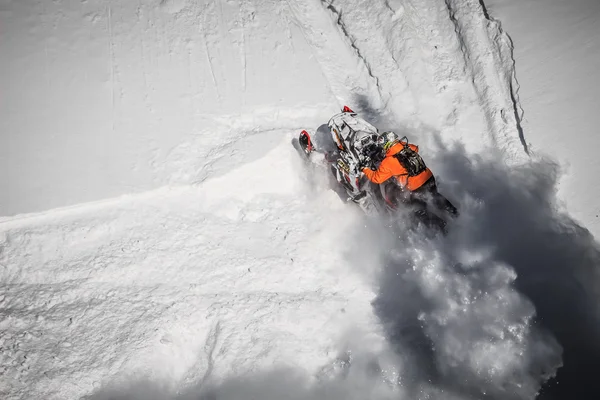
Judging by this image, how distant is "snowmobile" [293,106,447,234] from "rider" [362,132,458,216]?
2.8 inches

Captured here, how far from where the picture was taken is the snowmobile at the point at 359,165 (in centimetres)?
676

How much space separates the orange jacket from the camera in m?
6.59

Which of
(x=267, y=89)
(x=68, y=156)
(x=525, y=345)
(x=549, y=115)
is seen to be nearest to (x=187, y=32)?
(x=267, y=89)

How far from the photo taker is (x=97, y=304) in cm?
639

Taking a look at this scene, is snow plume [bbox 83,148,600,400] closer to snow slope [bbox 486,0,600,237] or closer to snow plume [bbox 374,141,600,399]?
snow plume [bbox 374,141,600,399]

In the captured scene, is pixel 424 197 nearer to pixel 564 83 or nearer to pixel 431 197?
pixel 431 197

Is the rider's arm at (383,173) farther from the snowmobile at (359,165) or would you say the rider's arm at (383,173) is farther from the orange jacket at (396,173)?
the snowmobile at (359,165)

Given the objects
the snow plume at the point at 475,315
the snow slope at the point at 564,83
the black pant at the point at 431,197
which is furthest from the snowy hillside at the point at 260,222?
the black pant at the point at 431,197

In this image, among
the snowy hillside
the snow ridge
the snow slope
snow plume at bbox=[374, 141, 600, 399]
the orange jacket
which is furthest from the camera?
the snow ridge

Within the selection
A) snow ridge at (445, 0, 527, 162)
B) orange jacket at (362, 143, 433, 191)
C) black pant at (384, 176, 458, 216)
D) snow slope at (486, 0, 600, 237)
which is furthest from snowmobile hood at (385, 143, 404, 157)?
snow slope at (486, 0, 600, 237)

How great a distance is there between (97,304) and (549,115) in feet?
30.1

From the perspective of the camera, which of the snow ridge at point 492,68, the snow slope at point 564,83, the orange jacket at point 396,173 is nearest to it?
the orange jacket at point 396,173

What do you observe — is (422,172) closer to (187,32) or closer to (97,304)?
(97,304)

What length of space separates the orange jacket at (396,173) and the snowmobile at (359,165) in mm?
164
